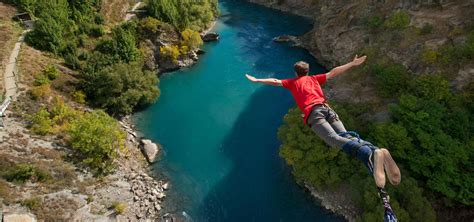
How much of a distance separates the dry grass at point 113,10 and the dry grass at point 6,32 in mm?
9651

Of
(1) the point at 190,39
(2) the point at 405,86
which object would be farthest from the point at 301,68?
(1) the point at 190,39

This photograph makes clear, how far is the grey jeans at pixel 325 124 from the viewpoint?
924 cm

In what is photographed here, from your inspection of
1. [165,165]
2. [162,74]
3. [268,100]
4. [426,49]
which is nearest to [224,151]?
[165,165]

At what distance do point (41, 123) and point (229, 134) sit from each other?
1555cm

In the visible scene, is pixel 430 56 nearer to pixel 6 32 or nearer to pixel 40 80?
pixel 40 80

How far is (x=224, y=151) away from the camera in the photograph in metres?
30.5

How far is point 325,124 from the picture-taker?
31.1 feet

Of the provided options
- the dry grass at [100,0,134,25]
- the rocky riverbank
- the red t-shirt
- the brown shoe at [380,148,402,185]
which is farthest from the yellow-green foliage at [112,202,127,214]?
the dry grass at [100,0,134,25]

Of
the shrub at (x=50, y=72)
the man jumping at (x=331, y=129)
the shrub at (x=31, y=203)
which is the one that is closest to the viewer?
the man jumping at (x=331, y=129)

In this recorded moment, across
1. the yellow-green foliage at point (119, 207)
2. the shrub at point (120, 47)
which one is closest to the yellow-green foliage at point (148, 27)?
the shrub at point (120, 47)

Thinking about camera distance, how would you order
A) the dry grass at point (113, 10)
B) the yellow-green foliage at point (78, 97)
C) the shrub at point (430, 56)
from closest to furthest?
the shrub at point (430, 56), the yellow-green foliage at point (78, 97), the dry grass at point (113, 10)

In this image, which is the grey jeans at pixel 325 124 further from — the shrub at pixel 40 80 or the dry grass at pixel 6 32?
the dry grass at pixel 6 32

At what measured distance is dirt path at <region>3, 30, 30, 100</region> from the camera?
98.9 feet

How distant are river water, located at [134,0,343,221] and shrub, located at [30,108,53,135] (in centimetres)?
791
